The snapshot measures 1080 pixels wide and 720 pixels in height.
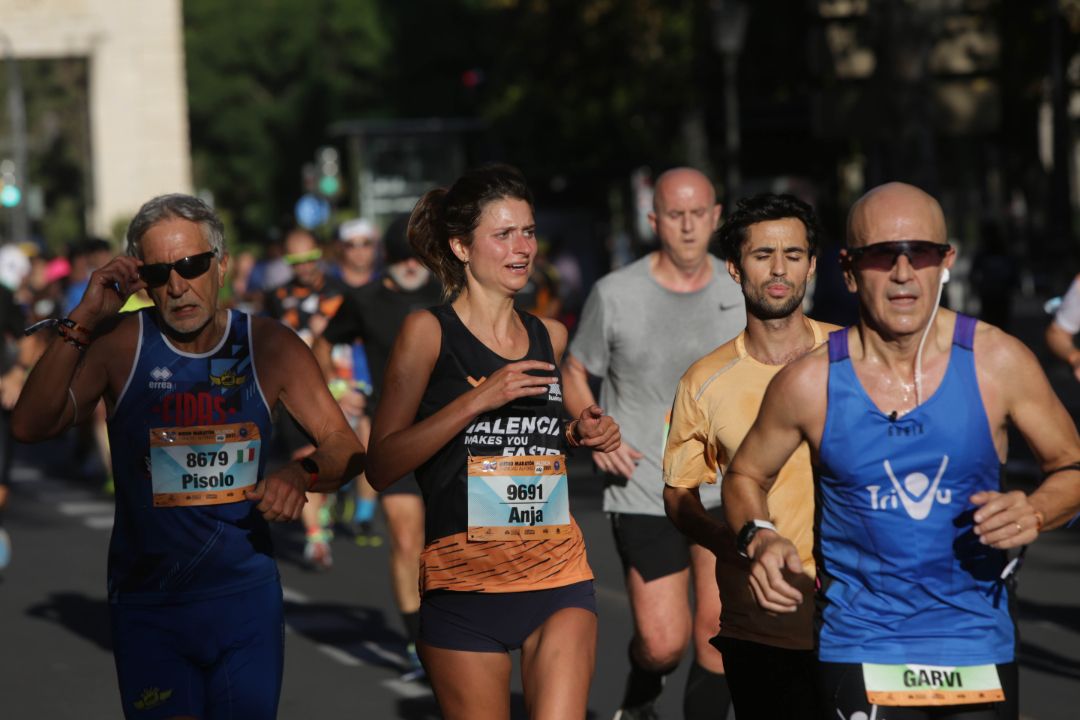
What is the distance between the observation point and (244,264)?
2706 centimetres

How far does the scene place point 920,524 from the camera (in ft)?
13.3

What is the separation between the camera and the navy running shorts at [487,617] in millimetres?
4953

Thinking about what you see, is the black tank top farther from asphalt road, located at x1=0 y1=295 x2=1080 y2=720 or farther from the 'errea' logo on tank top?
asphalt road, located at x1=0 y1=295 x2=1080 y2=720

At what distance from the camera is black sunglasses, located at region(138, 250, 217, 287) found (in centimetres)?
502

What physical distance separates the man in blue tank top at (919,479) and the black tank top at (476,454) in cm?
99

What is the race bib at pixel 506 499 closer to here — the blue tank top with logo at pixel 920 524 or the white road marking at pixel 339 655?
the blue tank top with logo at pixel 920 524

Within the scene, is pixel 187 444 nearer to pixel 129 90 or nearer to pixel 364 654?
A: pixel 364 654

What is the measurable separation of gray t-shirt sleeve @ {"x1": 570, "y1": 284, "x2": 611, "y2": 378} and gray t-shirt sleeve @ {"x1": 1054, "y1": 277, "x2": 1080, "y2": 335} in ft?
7.66

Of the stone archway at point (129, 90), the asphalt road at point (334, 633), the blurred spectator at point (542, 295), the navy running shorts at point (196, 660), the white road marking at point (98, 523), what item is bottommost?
the white road marking at point (98, 523)

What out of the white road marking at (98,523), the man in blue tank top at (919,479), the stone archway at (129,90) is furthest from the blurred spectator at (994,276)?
the stone archway at (129,90)

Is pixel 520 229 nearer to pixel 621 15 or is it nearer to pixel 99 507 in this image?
pixel 99 507

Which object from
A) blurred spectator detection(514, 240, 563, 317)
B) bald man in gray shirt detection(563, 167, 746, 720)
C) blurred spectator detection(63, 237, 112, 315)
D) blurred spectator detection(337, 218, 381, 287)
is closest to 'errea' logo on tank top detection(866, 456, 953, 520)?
bald man in gray shirt detection(563, 167, 746, 720)

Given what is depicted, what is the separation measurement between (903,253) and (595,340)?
3.09 m

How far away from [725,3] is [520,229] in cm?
1933
